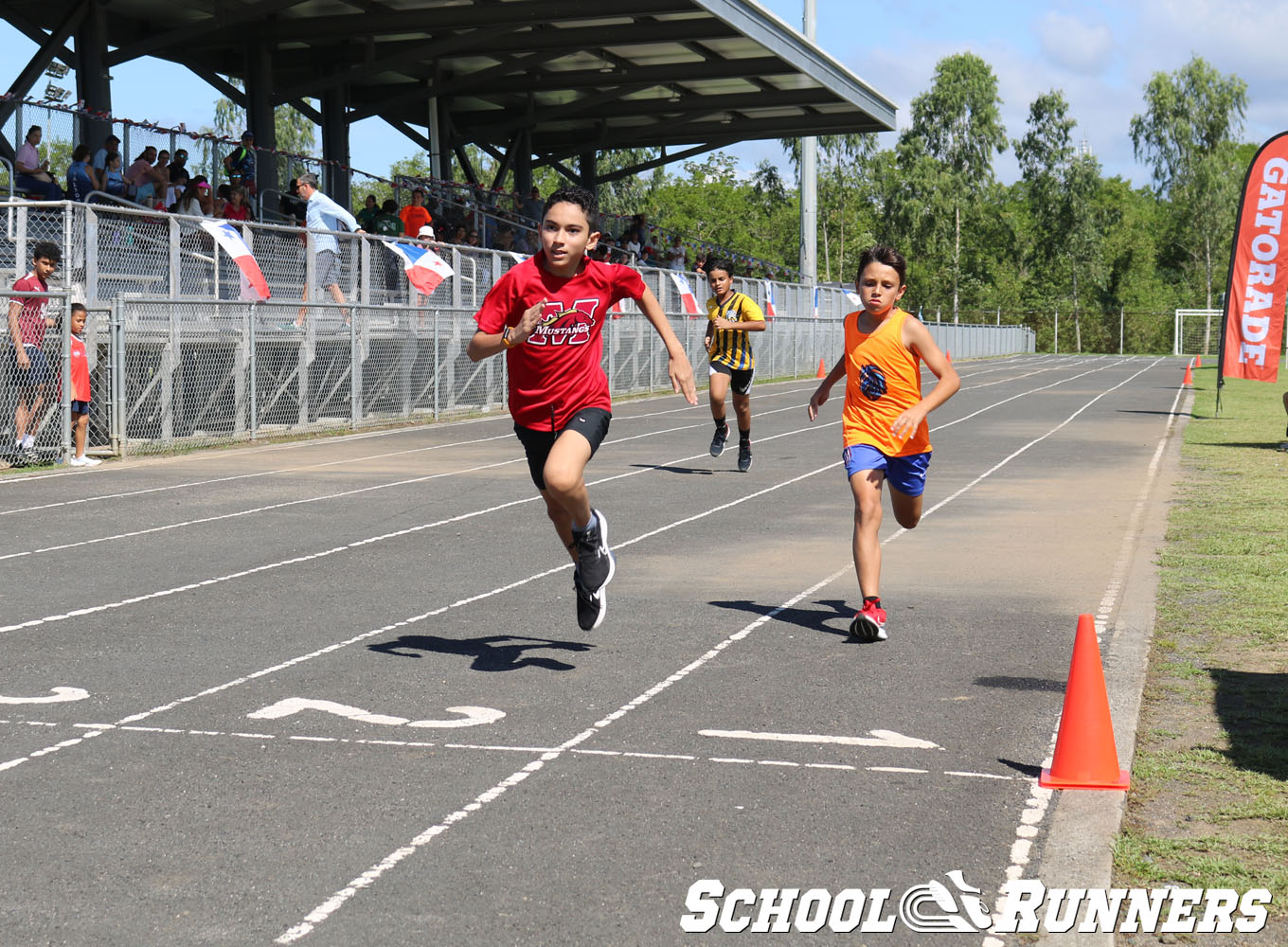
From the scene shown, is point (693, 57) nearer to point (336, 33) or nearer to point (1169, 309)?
point (336, 33)

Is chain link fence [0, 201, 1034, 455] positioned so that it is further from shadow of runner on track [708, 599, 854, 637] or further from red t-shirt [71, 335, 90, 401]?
shadow of runner on track [708, 599, 854, 637]

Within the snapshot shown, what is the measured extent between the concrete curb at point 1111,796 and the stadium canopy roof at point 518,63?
2174cm

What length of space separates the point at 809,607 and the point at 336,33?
81.5 ft

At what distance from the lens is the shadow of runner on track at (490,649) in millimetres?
6906

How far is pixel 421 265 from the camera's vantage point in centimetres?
2230

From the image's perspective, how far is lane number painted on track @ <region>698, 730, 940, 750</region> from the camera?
219 inches

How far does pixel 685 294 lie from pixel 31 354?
709 inches

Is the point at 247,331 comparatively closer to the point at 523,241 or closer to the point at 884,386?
the point at 884,386

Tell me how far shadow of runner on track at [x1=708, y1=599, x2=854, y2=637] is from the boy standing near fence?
30.7ft

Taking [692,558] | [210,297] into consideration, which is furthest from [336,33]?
[692,558]

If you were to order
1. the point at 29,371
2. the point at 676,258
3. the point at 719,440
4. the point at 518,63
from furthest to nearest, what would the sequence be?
the point at 676,258
the point at 518,63
the point at 719,440
the point at 29,371

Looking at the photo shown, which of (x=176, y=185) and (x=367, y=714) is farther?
(x=176, y=185)

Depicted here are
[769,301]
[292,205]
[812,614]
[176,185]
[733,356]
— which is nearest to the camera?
[812,614]

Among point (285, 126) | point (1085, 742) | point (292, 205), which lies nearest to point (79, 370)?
point (292, 205)
